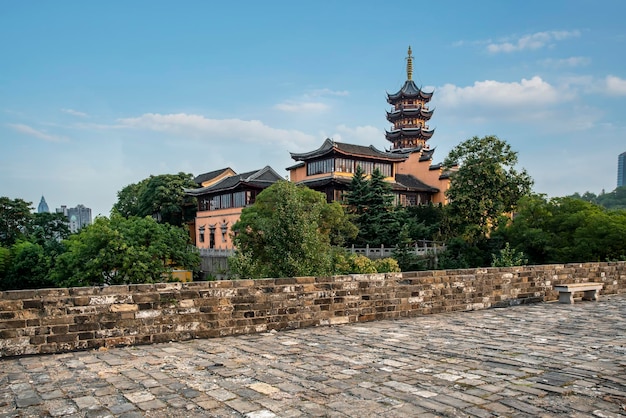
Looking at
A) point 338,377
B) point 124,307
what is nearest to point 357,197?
point 124,307

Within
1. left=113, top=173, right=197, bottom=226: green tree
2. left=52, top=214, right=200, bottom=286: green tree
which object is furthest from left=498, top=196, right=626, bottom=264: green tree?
left=113, top=173, right=197, bottom=226: green tree

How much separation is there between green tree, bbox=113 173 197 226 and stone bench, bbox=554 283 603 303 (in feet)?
104

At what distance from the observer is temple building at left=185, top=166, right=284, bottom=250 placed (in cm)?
3331

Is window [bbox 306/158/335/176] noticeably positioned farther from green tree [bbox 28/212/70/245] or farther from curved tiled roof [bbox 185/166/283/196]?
green tree [bbox 28/212/70/245]

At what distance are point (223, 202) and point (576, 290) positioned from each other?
28756mm

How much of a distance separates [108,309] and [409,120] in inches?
1897

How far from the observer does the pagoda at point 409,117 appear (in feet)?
162

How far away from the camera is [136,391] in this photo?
3.69 meters

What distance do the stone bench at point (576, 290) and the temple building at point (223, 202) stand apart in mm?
23713

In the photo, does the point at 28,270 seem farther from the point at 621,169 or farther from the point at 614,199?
the point at 621,169

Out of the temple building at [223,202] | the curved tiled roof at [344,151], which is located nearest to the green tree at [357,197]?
the curved tiled roof at [344,151]

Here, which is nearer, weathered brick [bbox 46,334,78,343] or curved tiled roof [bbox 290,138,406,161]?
weathered brick [bbox 46,334,78,343]

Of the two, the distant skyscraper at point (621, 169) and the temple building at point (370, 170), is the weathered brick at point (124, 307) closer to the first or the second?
the temple building at point (370, 170)

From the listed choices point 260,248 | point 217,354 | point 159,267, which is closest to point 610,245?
point 260,248
